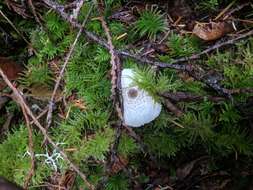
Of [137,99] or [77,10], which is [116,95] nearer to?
[137,99]

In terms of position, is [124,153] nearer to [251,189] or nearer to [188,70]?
[188,70]

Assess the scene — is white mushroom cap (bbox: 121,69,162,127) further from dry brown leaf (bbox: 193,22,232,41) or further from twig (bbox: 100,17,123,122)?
dry brown leaf (bbox: 193,22,232,41)

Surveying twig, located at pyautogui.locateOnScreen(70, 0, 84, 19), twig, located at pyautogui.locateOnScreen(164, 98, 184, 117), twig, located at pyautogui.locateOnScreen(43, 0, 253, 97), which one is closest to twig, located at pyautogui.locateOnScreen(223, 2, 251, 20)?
twig, located at pyautogui.locateOnScreen(43, 0, 253, 97)

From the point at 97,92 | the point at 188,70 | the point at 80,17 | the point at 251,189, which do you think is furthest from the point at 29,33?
the point at 251,189

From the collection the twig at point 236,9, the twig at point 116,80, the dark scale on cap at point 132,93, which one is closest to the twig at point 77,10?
the twig at point 116,80

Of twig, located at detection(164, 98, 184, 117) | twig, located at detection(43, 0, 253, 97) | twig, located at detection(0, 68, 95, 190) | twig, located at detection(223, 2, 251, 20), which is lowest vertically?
twig, located at detection(0, 68, 95, 190)

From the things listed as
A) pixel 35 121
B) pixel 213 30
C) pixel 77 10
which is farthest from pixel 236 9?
pixel 35 121

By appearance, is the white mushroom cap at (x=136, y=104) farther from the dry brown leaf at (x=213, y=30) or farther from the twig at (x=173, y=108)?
the dry brown leaf at (x=213, y=30)
